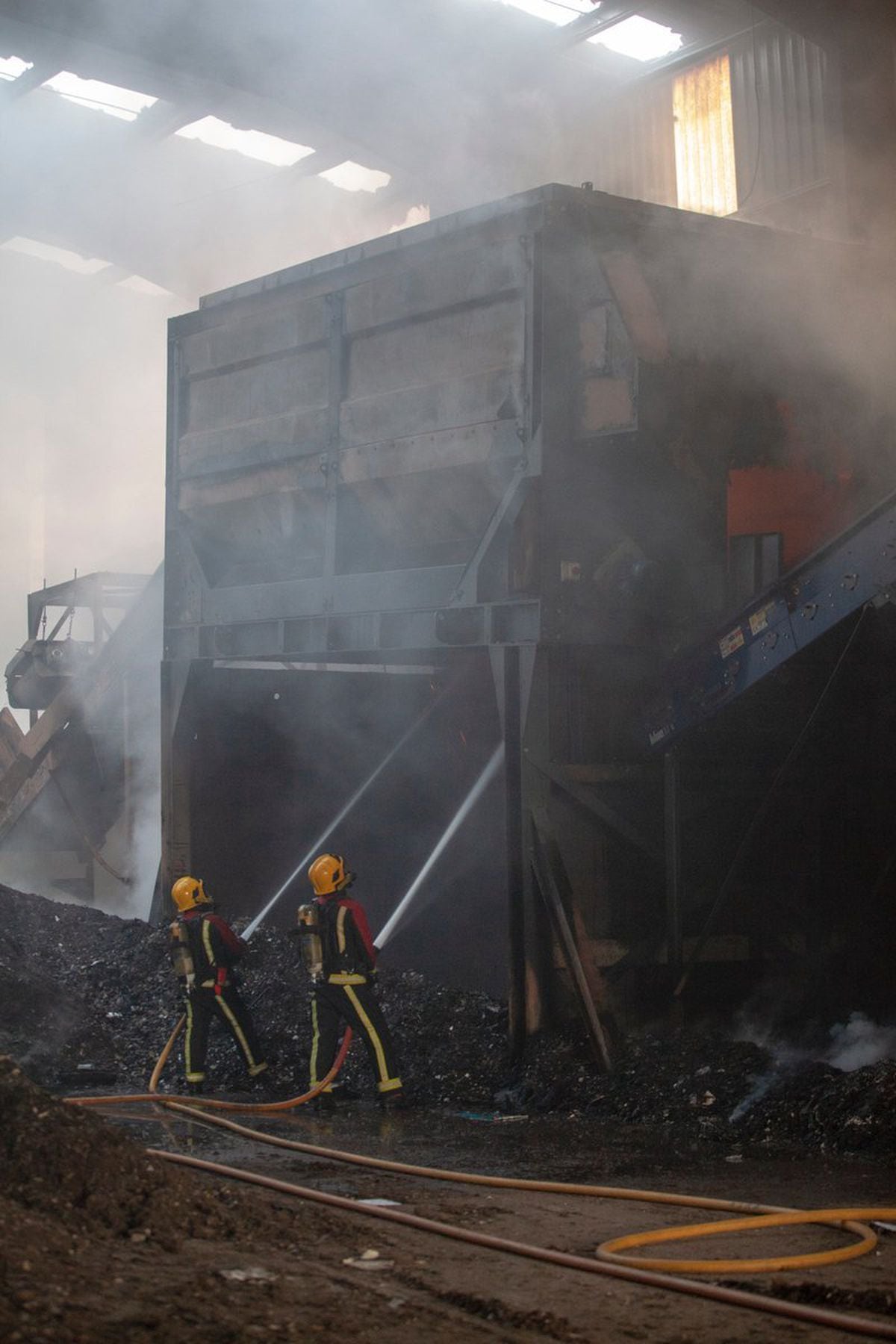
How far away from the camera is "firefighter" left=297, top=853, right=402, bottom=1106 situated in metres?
7.03

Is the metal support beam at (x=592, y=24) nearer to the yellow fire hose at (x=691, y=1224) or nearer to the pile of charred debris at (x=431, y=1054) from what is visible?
the pile of charred debris at (x=431, y=1054)

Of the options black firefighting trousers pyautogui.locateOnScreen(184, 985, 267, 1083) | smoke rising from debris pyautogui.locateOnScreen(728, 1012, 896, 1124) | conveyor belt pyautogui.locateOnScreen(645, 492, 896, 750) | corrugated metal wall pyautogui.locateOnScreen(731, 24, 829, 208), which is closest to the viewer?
conveyor belt pyautogui.locateOnScreen(645, 492, 896, 750)

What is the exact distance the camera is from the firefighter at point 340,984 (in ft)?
23.1

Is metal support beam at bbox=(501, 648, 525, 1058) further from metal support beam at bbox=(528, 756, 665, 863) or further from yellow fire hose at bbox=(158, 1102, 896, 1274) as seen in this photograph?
yellow fire hose at bbox=(158, 1102, 896, 1274)

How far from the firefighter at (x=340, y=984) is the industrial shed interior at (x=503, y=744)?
0.03 m

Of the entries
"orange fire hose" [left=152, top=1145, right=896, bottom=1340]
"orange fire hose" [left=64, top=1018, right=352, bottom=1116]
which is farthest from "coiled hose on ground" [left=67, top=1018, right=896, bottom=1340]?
"orange fire hose" [left=64, top=1018, right=352, bottom=1116]

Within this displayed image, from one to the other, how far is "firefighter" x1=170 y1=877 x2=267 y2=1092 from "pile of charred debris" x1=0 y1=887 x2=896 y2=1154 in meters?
0.22

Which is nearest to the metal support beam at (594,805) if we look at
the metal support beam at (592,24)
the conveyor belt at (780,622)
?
the conveyor belt at (780,622)

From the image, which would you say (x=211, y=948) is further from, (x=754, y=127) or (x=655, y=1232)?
(x=754, y=127)

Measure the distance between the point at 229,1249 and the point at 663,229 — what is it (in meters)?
5.24

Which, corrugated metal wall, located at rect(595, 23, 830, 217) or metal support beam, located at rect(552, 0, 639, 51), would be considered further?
metal support beam, located at rect(552, 0, 639, 51)

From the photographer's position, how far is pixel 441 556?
320 inches

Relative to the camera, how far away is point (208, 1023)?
7.57m

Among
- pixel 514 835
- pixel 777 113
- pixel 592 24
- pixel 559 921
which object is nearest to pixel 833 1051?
pixel 559 921
